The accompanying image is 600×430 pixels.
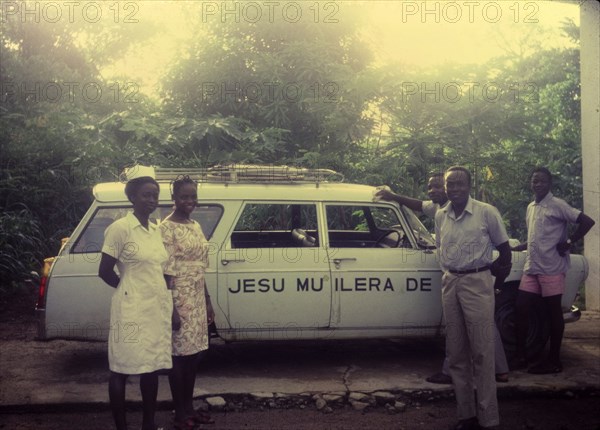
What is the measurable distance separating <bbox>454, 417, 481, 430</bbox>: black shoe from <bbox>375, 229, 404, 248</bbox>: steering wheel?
77.6 inches

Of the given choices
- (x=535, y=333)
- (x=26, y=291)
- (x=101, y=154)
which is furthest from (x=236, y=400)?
(x=101, y=154)

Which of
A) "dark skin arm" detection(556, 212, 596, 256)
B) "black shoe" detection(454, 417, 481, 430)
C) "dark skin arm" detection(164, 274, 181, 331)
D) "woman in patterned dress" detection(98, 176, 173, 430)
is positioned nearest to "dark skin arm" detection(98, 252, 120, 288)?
"woman in patterned dress" detection(98, 176, 173, 430)

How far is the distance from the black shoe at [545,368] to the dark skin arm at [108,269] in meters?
3.82

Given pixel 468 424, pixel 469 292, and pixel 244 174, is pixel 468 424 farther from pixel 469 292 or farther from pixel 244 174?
pixel 244 174

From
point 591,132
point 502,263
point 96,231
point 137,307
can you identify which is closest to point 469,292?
point 502,263

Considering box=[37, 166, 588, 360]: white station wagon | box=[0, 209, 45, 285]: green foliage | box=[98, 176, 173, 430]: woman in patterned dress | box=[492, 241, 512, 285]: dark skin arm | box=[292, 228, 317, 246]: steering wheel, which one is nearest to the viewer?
box=[98, 176, 173, 430]: woman in patterned dress

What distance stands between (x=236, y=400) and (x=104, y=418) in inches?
40.0

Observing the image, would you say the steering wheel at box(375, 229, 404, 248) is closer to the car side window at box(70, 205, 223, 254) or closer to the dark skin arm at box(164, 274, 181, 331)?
the car side window at box(70, 205, 223, 254)

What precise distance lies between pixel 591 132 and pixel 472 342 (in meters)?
5.72

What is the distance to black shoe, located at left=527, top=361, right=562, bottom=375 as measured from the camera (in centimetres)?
618

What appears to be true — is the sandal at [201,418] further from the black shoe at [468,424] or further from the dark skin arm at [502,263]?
the dark skin arm at [502,263]

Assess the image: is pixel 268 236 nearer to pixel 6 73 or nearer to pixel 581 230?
pixel 581 230

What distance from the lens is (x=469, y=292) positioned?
4992 millimetres

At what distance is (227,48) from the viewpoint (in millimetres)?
16391
